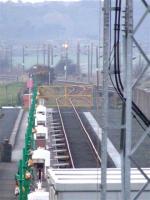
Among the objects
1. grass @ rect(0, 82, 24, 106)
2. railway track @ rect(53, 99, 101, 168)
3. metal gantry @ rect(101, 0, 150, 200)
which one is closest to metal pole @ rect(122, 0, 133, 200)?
metal gantry @ rect(101, 0, 150, 200)

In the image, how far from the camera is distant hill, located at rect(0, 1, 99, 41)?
112812 mm

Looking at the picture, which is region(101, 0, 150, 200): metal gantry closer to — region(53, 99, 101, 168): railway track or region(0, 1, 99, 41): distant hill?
region(53, 99, 101, 168): railway track

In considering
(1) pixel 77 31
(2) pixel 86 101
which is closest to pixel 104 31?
(2) pixel 86 101

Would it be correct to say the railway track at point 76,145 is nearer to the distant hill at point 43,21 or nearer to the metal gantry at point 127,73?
the metal gantry at point 127,73

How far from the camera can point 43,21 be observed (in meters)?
123

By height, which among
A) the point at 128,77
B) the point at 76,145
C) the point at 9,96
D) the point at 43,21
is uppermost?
the point at 128,77

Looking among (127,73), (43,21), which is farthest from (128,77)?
(43,21)

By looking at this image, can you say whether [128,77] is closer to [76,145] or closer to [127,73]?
[127,73]

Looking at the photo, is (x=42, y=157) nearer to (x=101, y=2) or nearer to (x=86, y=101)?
(x=101, y=2)

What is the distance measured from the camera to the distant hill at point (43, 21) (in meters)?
113

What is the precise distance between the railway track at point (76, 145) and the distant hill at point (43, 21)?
81.4 metres

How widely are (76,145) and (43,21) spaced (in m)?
105

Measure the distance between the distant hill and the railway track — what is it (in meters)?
81.4

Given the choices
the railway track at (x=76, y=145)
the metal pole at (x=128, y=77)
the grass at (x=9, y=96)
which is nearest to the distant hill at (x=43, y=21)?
the grass at (x=9, y=96)
